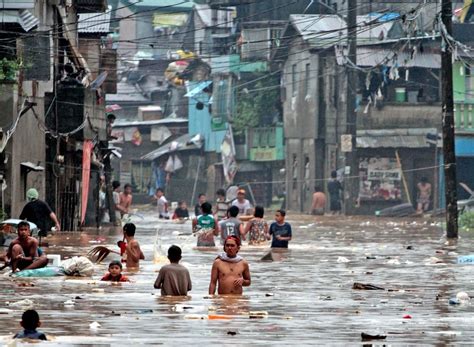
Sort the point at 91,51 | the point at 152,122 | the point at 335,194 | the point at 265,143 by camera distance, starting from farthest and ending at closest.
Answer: the point at 152,122 → the point at 265,143 → the point at 335,194 → the point at 91,51

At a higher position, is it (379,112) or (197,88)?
(197,88)

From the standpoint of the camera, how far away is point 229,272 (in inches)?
772

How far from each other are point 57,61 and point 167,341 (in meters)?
30.7

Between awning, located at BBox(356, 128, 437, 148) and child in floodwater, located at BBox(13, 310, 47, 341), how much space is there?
51.0 meters

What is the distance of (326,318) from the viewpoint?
55.4 feet

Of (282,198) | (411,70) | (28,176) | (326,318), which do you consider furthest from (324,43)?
(326,318)

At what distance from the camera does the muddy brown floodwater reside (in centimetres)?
1477

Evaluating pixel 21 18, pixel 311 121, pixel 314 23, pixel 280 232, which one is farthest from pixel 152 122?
pixel 280 232

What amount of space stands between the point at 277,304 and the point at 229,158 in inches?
2430

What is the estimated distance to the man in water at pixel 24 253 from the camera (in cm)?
2341

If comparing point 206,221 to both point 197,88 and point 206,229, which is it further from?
point 197,88

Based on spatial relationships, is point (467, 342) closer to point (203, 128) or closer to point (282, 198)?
point (282, 198)

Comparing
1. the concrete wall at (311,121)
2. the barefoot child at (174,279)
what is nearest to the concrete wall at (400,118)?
the concrete wall at (311,121)

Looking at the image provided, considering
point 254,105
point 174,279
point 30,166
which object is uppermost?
point 254,105
